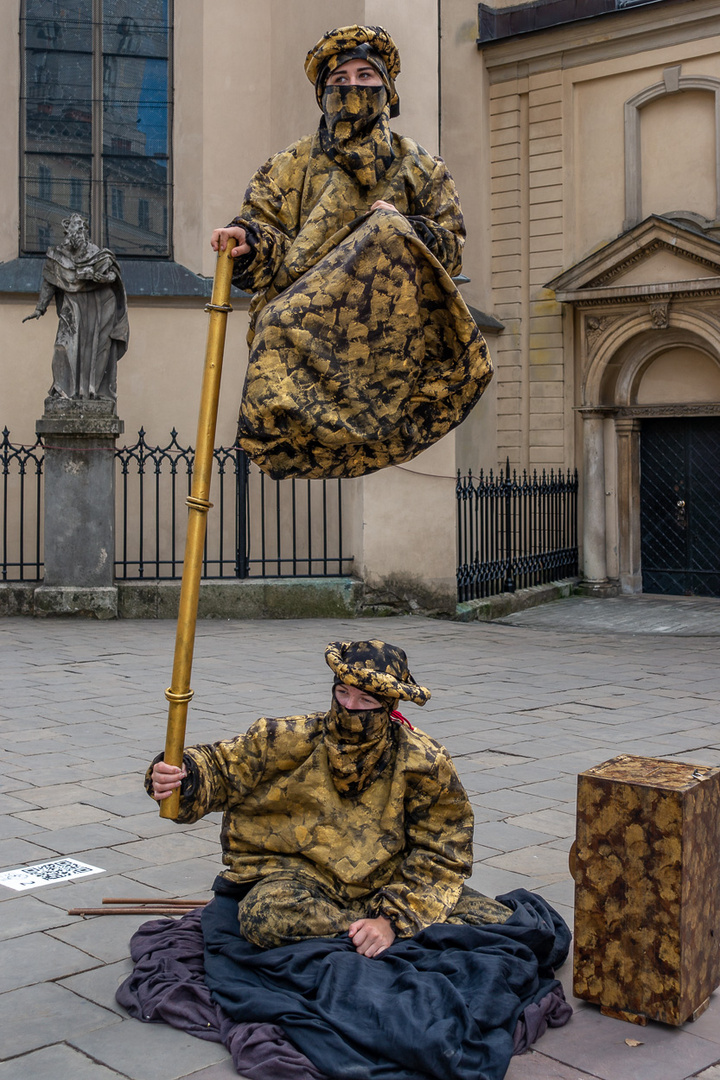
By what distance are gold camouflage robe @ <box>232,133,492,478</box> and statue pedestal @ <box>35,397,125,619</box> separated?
Answer: 966 centimetres

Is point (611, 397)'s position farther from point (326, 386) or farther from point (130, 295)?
point (326, 386)

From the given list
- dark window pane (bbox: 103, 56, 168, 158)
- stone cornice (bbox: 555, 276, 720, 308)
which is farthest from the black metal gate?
dark window pane (bbox: 103, 56, 168, 158)

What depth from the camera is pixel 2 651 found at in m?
10.7

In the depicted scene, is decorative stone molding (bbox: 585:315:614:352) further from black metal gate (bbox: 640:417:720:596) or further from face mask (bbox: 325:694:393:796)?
face mask (bbox: 325:694:393:796)

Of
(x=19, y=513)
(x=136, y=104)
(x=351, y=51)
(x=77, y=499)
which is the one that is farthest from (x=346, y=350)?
(x=136, y=104)

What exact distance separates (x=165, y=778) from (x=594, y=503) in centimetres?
1438

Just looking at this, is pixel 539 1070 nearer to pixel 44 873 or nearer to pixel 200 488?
pixel 200 488

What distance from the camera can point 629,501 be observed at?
1695cm

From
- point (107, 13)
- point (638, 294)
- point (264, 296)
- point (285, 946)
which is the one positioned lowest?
point (285, 946)

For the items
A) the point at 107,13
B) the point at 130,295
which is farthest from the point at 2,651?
the point at 107,13

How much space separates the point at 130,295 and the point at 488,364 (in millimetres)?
12074

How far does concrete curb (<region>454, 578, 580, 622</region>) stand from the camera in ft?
45.4

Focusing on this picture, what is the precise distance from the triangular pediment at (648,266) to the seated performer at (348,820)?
12.8m

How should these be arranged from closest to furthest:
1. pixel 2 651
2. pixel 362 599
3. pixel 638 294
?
1. pixel 2 651
2. pixel 362 599
3. pixel 638 294
